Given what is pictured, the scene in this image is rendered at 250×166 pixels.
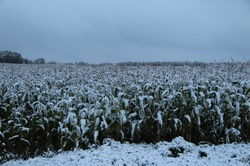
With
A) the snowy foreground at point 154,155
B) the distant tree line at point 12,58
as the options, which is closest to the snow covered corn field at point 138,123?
the snowy foreground at point 154,155

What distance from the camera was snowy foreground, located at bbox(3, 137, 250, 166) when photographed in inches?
172

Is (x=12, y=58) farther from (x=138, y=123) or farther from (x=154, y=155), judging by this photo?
(x=154, y=155)

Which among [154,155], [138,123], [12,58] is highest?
[12,58]

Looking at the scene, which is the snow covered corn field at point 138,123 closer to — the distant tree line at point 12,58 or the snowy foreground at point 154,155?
the snowy foreground at point 154,155

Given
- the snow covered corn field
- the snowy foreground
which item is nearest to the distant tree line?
the snow covered corn field

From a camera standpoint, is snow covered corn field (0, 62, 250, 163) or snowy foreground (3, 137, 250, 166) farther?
snow covered corn field (0, 62, 250, 163)

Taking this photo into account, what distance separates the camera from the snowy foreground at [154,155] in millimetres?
4367

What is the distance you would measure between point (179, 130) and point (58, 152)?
8.73ft

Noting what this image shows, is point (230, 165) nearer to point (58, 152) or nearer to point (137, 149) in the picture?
point (137, 149)

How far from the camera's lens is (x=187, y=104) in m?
5.64

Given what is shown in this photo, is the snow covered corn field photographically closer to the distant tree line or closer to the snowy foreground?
the snowy foreground

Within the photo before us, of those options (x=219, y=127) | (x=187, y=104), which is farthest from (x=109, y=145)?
(x=219, y=127)

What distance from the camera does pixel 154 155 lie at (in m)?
4.61

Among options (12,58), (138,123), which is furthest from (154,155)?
(12,58)
